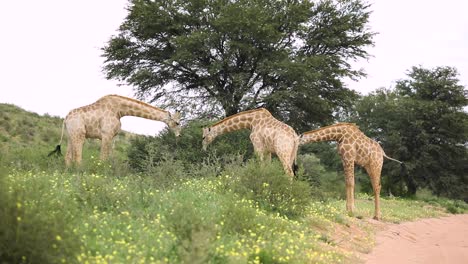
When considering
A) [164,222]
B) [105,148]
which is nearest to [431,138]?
[105,148]

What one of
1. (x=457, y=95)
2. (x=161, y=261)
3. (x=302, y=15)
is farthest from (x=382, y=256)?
(x=457, y=95)

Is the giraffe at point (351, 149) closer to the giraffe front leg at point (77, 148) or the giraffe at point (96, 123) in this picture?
the giraffe at point (96, 123)

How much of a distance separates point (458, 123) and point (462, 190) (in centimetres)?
470

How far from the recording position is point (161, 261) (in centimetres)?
678

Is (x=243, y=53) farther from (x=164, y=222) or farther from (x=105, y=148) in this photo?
(x=164, y=222)

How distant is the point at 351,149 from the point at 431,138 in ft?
77.2

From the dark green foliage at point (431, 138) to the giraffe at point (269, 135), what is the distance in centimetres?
2170

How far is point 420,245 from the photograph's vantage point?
12.9 meters

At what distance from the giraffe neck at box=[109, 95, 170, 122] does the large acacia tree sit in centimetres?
1008

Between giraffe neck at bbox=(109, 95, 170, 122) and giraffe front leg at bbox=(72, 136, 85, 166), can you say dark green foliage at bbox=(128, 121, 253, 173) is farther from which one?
giraffe front leg at bbox=(72, 136, 85, 166)

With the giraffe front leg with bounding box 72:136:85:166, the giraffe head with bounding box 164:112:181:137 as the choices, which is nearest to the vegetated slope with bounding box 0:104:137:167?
the giraffe head with bounding box 164:112:181:137

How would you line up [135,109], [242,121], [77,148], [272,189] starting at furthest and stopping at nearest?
[242,121], [135,109], [77,148], [272,189]

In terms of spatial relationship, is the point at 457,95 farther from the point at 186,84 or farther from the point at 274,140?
the point at 274,140

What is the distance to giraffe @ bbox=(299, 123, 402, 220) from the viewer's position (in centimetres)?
1609
